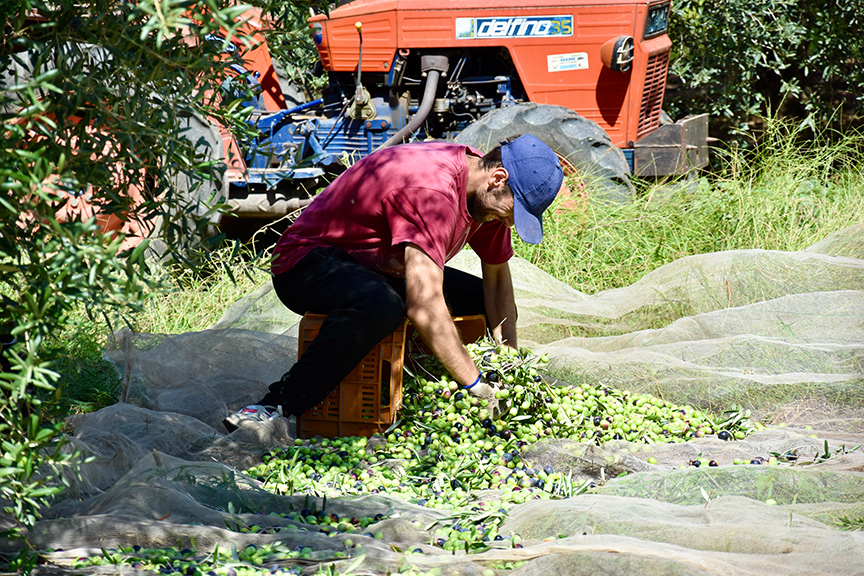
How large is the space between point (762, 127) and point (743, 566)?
852 cm

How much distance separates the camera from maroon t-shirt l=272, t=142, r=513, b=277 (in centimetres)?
315

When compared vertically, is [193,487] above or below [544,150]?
below

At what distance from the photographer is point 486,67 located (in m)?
6.59

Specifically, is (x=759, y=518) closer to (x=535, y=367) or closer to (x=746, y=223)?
(x=535, y=367)

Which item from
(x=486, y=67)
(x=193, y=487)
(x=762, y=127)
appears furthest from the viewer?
(x=762, y=127)

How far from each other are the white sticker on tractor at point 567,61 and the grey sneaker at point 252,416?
4.00m

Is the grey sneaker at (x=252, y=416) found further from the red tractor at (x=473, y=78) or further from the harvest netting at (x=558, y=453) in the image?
the red tractor at (x=473, y=78)

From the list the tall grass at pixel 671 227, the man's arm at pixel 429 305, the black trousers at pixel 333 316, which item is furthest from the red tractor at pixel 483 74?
the man's arm at pixel 429 305

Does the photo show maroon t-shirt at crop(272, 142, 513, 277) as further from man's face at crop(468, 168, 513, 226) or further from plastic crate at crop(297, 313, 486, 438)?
plastic crate at crop(297, 313, 486, 438)

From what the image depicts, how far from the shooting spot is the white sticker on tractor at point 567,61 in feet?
20.7

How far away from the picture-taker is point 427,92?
20.5ft

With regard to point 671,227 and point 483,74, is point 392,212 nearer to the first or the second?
point 671,227

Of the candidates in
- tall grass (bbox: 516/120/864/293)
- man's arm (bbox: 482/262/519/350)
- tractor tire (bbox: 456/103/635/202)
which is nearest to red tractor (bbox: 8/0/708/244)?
tractor tire (bbox: 456/103/635/202)

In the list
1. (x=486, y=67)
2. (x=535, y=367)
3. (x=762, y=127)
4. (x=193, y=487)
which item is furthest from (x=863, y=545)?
(x=762, y=127)
